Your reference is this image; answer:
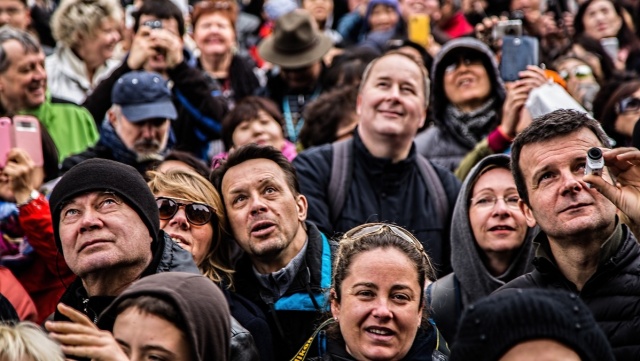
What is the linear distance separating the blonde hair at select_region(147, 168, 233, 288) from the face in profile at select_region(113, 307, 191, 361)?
1.83 m

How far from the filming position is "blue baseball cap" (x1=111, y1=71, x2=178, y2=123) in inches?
303

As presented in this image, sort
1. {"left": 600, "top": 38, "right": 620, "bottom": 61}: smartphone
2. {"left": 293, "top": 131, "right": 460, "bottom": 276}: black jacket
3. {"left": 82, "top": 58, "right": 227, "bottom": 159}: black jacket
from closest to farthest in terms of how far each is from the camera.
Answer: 1. {"left": 293, "top": 131, "right": 460, "bottom": 276}: black jacket
2. {"left": 82, "top": 58, "right": 227, "bottom": 159}: black jacket
3. {"left": 600, "top": 38, "right": 620, "bottom": 61}: smartphone

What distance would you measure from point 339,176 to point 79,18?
12.1 feet

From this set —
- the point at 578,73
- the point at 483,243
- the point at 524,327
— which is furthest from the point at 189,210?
the point at 578,73

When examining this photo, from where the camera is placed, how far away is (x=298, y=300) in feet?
19.3

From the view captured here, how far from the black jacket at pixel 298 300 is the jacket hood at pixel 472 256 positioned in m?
0.70

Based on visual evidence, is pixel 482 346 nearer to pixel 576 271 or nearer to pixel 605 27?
pixel 576 271

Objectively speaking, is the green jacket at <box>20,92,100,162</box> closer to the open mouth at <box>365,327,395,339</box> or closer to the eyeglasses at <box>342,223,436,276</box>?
the eyeglasses at <box>342,223,436,276</box>

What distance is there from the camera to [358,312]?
5082 millimetres

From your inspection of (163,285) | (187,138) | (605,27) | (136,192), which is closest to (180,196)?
(136,192)

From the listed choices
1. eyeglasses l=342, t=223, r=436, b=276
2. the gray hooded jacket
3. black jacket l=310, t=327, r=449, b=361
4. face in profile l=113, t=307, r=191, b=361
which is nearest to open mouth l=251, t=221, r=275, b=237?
eyeglasses l=342, t=223, r=436, b=276

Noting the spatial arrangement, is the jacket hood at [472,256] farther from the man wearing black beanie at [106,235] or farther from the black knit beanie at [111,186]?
the black knit beanie at [111,186]

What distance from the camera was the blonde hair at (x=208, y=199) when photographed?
6129 mm

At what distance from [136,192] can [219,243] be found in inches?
37.1
